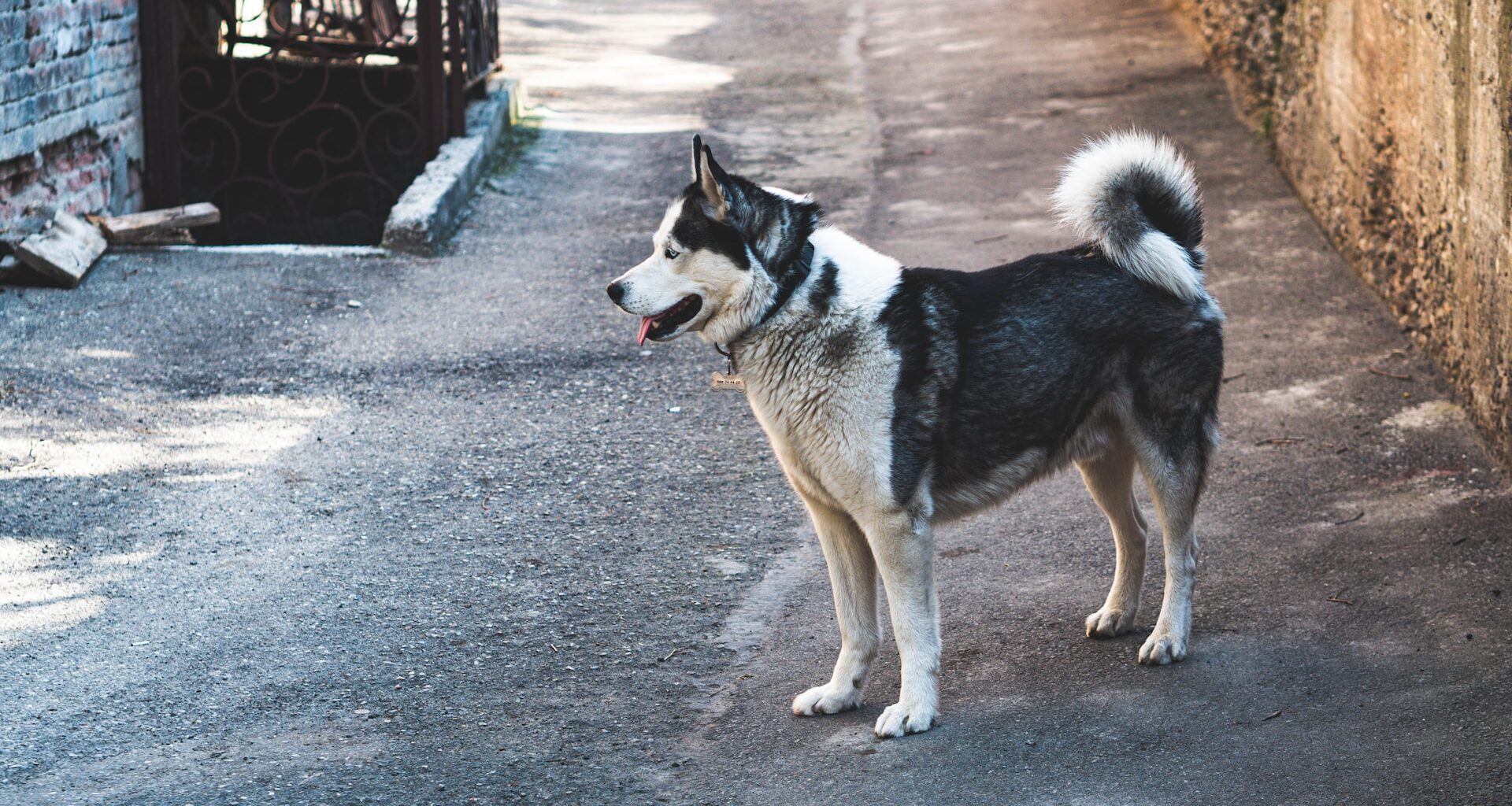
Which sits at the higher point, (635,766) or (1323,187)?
(1323,187)

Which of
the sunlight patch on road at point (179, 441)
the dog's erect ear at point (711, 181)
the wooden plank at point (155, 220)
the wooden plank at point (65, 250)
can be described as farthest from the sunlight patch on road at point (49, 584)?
the wooden plank at point (155, 220)

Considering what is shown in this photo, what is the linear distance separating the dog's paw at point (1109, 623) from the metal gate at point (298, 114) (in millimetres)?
7758

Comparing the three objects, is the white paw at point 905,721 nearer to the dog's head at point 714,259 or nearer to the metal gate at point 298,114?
the dog's head at point 714,259

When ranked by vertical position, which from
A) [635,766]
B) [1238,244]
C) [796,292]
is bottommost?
[635,766]

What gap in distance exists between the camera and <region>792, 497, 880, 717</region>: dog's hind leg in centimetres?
432

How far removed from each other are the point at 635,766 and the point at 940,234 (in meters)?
6.11

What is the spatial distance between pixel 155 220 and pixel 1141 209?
24.1ft

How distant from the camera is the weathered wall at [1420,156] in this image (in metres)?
6.18

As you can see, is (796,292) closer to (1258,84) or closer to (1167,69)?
(1258,84)

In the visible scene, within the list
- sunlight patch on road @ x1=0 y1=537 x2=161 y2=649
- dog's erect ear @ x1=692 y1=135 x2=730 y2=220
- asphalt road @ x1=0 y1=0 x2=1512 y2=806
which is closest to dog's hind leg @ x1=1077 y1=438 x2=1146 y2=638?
asphalt road @ x1=0 y1=0 x2=1512 y2=806

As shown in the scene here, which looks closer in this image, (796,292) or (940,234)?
(796,292)

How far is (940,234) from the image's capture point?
9547 millimetres

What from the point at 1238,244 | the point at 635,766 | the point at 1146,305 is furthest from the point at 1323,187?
the point at 635,766

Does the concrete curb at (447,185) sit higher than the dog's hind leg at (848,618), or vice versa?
the concrete curb at (447,185)
